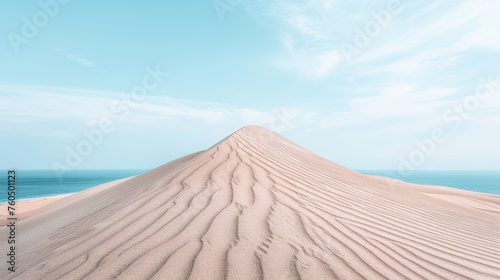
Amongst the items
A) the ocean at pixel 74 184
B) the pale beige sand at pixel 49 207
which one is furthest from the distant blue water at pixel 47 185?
the pale beige sand at pixel 49 207

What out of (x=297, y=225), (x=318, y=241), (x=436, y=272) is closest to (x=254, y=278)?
(x=318, y=241)

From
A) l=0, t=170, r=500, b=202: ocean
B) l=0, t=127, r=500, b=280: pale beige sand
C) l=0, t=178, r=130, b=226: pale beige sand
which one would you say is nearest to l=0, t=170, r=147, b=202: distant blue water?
l=0, t=170, r=500, b=202: ocean

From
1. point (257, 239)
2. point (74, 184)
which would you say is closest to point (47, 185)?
point (74, 184)

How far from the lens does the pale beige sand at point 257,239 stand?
1856 mm

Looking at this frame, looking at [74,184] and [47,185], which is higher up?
[47,185]

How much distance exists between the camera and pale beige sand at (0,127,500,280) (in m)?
1.86

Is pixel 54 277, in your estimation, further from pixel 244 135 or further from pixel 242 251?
pixel 244 135

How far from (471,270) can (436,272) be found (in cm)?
38

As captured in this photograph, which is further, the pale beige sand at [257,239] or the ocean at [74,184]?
the ocean at [74,184]

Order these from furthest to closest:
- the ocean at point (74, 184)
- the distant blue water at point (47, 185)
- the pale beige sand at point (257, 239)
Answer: the ocean at point (74, 184) → the distant blue water at point (47, 185) → the pale beige sand at point (257, 239)

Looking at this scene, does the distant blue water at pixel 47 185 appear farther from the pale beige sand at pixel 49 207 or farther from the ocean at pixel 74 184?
the pale beige sand at pixel 49 207

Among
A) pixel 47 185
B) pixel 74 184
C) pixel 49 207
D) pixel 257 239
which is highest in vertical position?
pixel 257 239

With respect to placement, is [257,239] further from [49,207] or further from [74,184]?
[74,184]

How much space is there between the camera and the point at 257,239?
2.19 meters
